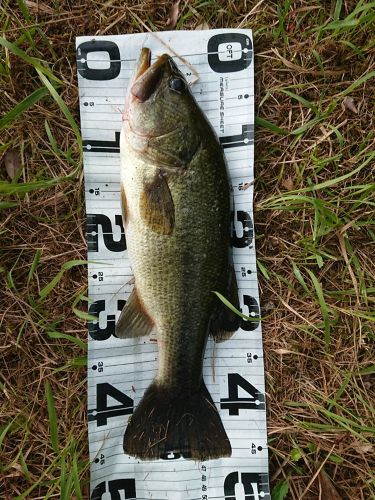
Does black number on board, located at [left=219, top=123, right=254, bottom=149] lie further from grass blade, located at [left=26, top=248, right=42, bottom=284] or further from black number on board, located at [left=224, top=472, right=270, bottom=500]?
black number on board, located at [left=224, top=472, right=270, bottom=500]

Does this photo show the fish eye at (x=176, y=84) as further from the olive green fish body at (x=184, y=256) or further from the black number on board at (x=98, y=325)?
the black number on board at (x=98, y=325)

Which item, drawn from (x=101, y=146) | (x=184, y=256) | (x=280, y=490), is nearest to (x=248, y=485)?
(x=280, y=490)

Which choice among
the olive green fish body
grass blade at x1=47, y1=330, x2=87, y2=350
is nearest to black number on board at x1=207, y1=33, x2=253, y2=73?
the olive green fish body

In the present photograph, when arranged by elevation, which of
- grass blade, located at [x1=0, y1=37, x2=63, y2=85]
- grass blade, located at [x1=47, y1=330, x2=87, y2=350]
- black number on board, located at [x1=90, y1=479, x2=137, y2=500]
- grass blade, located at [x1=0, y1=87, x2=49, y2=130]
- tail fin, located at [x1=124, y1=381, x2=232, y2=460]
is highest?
grass blade, located at [x1=0, y1=37, x2=63, y2=85]

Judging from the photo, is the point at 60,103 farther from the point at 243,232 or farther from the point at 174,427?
the point at 174,427

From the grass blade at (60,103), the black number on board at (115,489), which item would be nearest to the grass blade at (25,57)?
the grass blade at (60,103)

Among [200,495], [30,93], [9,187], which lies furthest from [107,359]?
[30,93]

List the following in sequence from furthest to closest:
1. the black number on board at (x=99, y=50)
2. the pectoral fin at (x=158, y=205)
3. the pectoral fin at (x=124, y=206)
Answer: the black number on board at (x=99, y=50)
the pectoral fin at (x=124, y=206)
the pectoral fin at (x=158, y=205)
